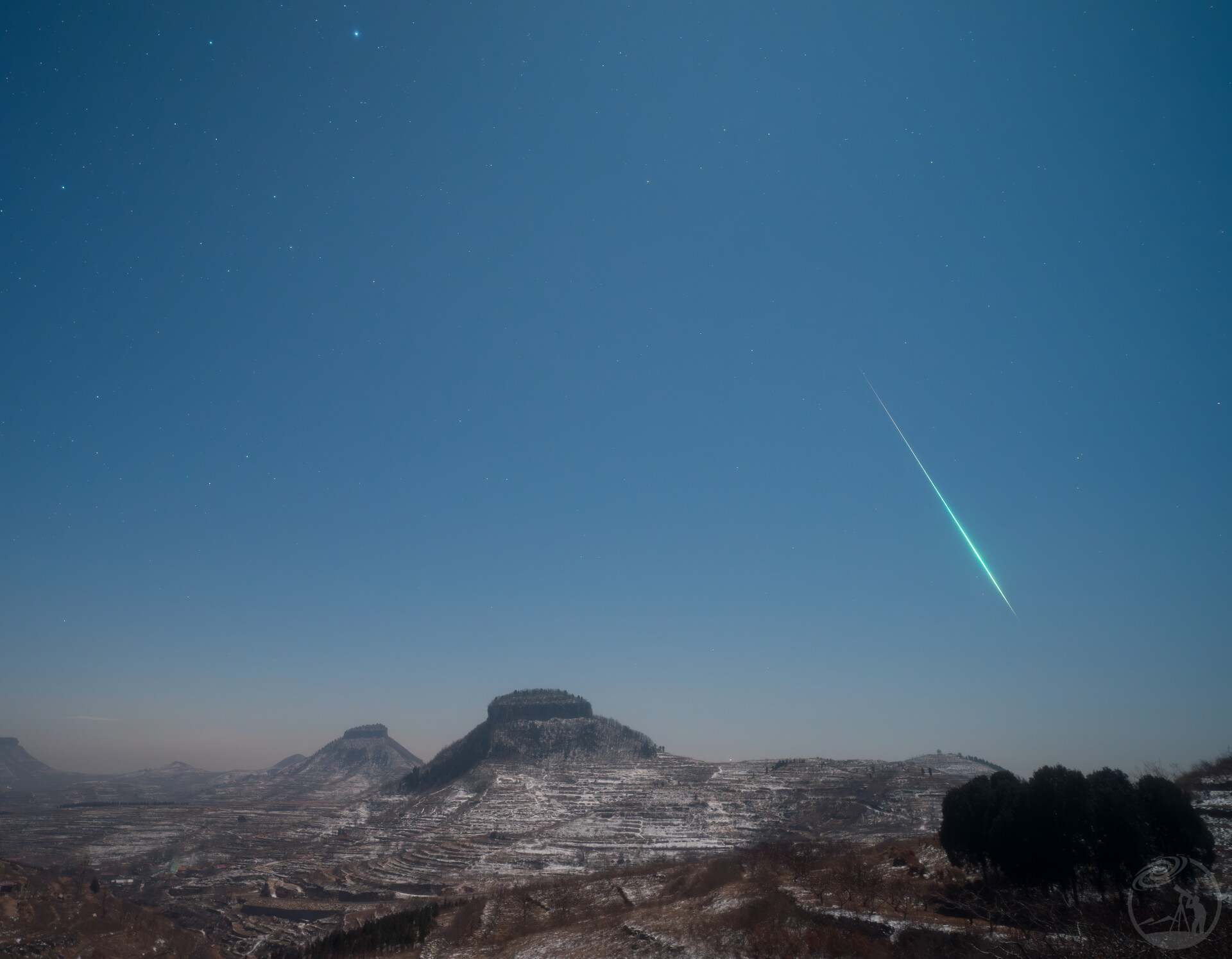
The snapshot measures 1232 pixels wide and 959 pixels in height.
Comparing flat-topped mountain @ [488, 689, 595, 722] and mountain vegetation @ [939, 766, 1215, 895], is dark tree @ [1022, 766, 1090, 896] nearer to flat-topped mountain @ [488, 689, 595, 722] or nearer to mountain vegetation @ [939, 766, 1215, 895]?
mountain vegetation @ [939, 766, 1215, 895]

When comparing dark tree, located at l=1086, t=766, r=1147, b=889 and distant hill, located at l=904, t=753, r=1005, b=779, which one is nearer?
dark tree, located at l=1086, t=766, r=1147, b=889

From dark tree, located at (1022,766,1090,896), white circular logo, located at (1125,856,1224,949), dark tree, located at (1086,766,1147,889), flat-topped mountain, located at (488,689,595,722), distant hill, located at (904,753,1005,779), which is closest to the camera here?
white circular logo, located at (1125,856,1224,949)

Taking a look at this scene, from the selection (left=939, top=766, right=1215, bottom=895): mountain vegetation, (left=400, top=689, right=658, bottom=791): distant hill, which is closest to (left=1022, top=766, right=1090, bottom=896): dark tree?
(left=939, top=766, right=1215, bottom=895): mountain vegetation

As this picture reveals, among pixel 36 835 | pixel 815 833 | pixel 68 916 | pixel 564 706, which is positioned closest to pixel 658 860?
pixel 815 833

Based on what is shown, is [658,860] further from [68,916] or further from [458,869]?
[68,916]

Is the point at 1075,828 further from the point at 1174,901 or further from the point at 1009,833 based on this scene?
the point at 1174,901

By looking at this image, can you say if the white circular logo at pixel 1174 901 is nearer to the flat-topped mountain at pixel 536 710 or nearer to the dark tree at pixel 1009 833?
the dark tree at pixel 1009 833

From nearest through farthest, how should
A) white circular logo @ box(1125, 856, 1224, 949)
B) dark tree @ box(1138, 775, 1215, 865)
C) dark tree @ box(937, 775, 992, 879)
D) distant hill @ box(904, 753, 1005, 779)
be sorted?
white circular logo @ box(1125, 856, 1224, 949)
dark tree @ box(1138, 775, 1215, 865)
dark tree @ box(937, 775, 992, 879)
distant hill @ box(904, 753, 1005, 779)

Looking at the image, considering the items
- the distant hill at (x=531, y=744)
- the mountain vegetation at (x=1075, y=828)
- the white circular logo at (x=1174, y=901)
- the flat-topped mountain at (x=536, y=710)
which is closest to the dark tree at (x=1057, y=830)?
the mountain vegetation at (x=1075, y=828)
